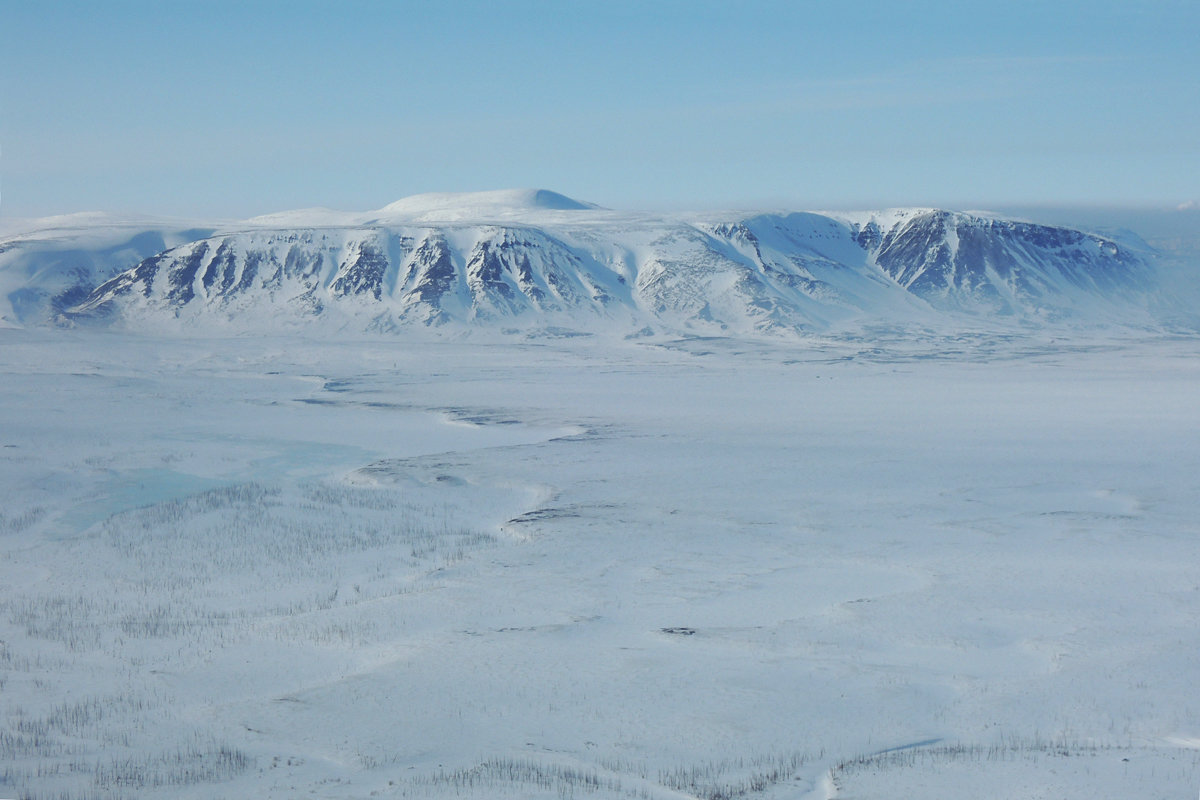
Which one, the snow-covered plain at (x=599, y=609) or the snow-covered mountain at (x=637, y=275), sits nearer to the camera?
the snow-covered plain at (x=599, y=609)

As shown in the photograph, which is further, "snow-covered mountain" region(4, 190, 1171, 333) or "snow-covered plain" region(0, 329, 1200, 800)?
"snow-covered mountain" region(4, 190, 1171, 333)

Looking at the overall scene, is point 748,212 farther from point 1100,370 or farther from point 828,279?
point 1100,370

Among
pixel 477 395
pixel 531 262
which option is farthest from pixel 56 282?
pixel 477 395

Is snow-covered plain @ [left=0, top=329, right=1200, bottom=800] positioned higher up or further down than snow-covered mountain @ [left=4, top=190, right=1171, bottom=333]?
further down

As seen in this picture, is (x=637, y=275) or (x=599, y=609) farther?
(x=637, y=275)

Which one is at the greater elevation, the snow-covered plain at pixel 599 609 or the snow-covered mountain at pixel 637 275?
the snow-covered mountain at pixel 637 275
